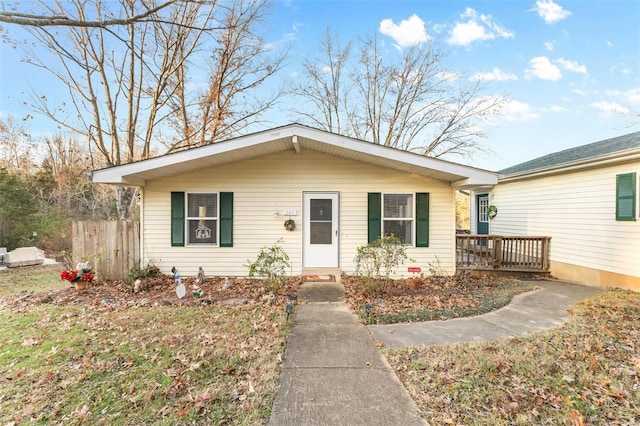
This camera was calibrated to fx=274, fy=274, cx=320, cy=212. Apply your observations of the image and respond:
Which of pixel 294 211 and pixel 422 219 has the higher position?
pixel 294 211

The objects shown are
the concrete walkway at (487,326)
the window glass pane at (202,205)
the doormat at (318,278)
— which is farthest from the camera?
the window glass pane at (202,205)

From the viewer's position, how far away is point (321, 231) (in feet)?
22.8

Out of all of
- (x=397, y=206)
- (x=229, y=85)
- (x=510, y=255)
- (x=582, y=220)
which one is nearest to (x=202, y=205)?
(x=397, y=206)

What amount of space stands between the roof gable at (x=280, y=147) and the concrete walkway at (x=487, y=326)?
2619mm

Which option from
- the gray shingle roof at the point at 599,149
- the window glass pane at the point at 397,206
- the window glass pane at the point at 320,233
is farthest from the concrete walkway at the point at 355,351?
the gray shingle roof at the point at 599,149

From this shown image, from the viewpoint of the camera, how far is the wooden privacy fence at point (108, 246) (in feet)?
21.1

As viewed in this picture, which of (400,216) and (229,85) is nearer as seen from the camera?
(400,216)

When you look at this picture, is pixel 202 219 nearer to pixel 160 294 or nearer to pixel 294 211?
pixel 160 294

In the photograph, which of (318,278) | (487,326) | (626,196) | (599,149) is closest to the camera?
(487,326)

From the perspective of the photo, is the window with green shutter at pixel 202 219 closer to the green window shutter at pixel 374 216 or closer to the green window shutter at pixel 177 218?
the green window shutter at pixel 177 218

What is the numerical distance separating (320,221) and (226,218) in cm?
235

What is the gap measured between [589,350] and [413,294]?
107 inches

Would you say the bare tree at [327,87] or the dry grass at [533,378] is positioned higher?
the bare tree at [327,87]

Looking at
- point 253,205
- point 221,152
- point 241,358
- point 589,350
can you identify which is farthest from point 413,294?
point 221,152
